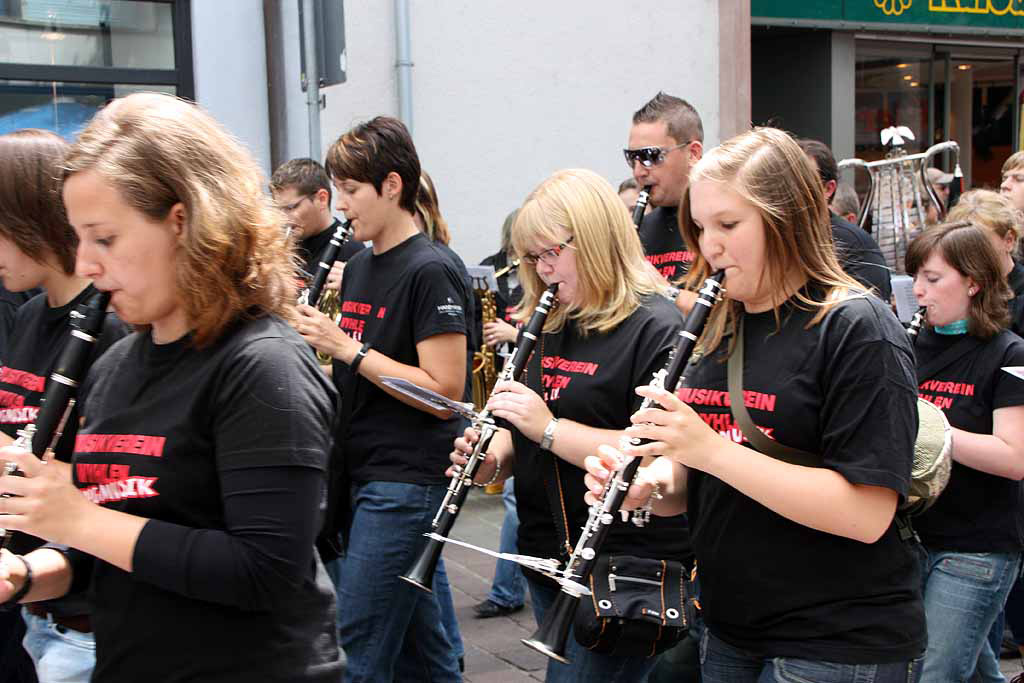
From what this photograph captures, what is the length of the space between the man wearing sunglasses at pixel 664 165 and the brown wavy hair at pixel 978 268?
3.68ft

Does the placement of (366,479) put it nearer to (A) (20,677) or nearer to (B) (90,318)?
(A) (20,677)

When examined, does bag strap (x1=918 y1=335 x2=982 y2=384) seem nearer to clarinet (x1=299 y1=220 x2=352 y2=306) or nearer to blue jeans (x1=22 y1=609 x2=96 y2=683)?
clarinet (x1=299 y1=220 x2=352 y2=306)

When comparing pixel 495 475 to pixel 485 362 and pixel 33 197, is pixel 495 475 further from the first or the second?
pixel 485 362

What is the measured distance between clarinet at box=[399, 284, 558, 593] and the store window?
513 cm

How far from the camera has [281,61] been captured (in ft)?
25.6

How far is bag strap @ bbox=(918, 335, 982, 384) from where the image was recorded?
3.59m

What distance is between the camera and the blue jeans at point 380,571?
3.60m

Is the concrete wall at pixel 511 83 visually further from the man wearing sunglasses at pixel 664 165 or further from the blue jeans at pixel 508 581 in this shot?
the man wearing sunglasses at pixel 664 165

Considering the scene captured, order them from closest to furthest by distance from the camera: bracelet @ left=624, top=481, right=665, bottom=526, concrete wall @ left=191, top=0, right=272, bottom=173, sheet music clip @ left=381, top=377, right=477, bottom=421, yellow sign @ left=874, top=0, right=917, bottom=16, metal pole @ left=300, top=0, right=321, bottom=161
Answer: bracelet @ left=624, top=481, right=665, bottom=526
sheet music clip @ left=381, top=377, right=477, bottom=421
metal pole @ left=300, top=0, right=321, bottom=161
concrete wall @ left=191, top=0, right=272, bottom=173
yellow sign @ left=874, top=0, right=917, bottom=16

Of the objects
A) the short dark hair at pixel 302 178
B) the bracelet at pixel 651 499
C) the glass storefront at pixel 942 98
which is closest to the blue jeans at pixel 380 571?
the bracelet at pixel 651 499

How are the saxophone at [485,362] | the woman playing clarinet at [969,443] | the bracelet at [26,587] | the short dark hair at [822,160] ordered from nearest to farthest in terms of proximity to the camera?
1. the bracelet at [26,587]
2. the woman playing clarinet at [969,443]
3. the short dark hair at [822,160]
4. the saxophone at [485,362]

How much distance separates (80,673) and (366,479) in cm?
120

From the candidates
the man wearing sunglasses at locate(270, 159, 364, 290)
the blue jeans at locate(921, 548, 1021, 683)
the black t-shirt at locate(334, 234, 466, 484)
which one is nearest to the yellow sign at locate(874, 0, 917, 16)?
the man wearing sunglasses at locate(270, 159, 364, 290)

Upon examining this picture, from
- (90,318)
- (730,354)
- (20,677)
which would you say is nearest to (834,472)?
(730,354)
